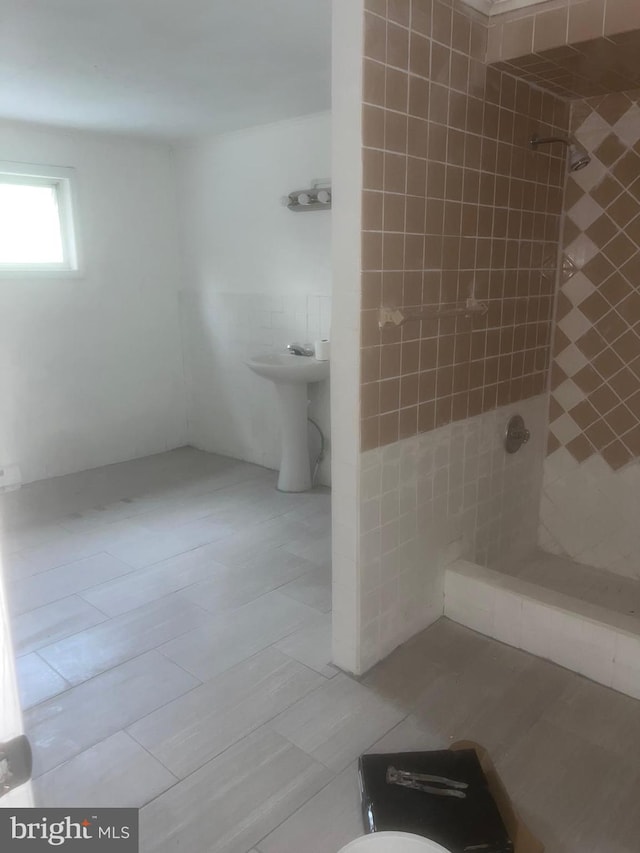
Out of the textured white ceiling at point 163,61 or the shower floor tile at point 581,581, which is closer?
the textured white ceiling at point 163,61

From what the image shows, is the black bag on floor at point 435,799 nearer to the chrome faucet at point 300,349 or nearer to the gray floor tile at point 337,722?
the gray floor tile at point 337,722

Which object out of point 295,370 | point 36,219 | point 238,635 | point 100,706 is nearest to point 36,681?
point 100,706

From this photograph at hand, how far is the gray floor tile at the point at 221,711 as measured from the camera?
1.81m

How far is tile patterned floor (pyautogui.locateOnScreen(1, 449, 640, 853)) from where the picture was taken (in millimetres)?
1597

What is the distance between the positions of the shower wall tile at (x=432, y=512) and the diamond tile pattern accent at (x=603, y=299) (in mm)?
184

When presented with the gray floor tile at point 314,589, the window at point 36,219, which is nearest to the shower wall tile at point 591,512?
the gray floor tile at point 314,589

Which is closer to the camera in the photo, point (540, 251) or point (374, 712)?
point (374, 712)

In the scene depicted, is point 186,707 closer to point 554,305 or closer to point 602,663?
point 602,663

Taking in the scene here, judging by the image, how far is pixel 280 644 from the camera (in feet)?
7.56

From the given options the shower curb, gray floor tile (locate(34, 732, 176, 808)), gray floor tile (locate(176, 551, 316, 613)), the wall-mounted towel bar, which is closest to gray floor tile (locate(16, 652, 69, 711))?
gray floor tile (locate(34, 732, 176, 808))

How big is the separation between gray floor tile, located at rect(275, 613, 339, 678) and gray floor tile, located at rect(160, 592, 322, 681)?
0.04 m

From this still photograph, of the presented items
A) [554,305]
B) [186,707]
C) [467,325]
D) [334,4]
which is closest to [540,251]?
[554,305]

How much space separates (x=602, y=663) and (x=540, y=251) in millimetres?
1582

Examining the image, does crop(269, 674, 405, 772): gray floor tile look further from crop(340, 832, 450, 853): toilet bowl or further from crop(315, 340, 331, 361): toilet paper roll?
crop(315, 340, 331, 361): toilet paper roll
